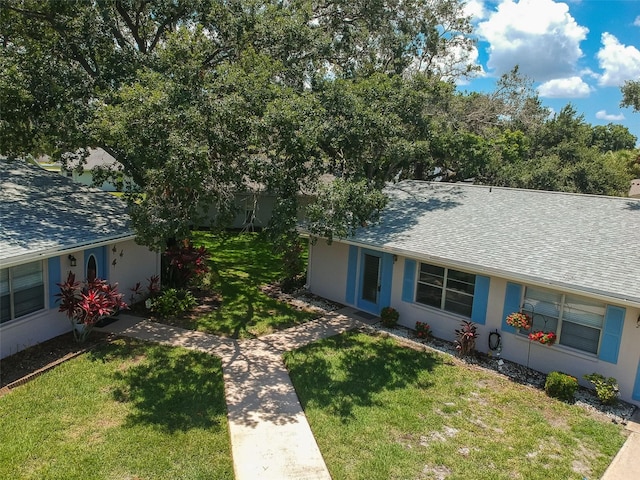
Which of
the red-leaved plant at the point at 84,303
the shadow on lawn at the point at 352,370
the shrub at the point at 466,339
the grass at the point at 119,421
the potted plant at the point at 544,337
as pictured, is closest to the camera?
the grass at the point at 119,421

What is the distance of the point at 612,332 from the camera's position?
9.25 meters

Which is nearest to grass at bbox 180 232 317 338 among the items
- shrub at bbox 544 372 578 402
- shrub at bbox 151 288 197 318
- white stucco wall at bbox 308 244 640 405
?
shrub at bbox 151 288 197 318

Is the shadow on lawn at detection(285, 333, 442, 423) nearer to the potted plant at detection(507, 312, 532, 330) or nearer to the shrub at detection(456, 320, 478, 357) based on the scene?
the shrub at detection(456, 320, 478, 357)

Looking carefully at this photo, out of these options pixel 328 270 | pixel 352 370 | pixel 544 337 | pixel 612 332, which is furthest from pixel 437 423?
pixel 328 270

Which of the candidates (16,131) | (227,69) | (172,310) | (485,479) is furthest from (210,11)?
(485,479)

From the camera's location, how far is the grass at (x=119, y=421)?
6430mm

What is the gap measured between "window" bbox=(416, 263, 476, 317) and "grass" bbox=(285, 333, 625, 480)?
5.34 ft


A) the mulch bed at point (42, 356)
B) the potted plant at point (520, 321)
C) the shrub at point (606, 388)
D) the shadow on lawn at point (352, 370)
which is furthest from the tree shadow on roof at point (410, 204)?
the mulch bed at point (42, 356)

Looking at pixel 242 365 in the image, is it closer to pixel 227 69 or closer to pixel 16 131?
pixel 227 69

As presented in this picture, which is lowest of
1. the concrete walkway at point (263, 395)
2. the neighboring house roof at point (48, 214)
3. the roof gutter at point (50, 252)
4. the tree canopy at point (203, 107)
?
the concrete walkway at point (263, 395)

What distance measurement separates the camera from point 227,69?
41.6ft

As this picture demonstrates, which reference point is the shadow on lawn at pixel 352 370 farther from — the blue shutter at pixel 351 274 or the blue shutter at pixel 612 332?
the blue shutter at pixel 612 332

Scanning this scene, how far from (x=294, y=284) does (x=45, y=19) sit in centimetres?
1178

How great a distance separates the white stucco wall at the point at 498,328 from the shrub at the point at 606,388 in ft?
1.06
